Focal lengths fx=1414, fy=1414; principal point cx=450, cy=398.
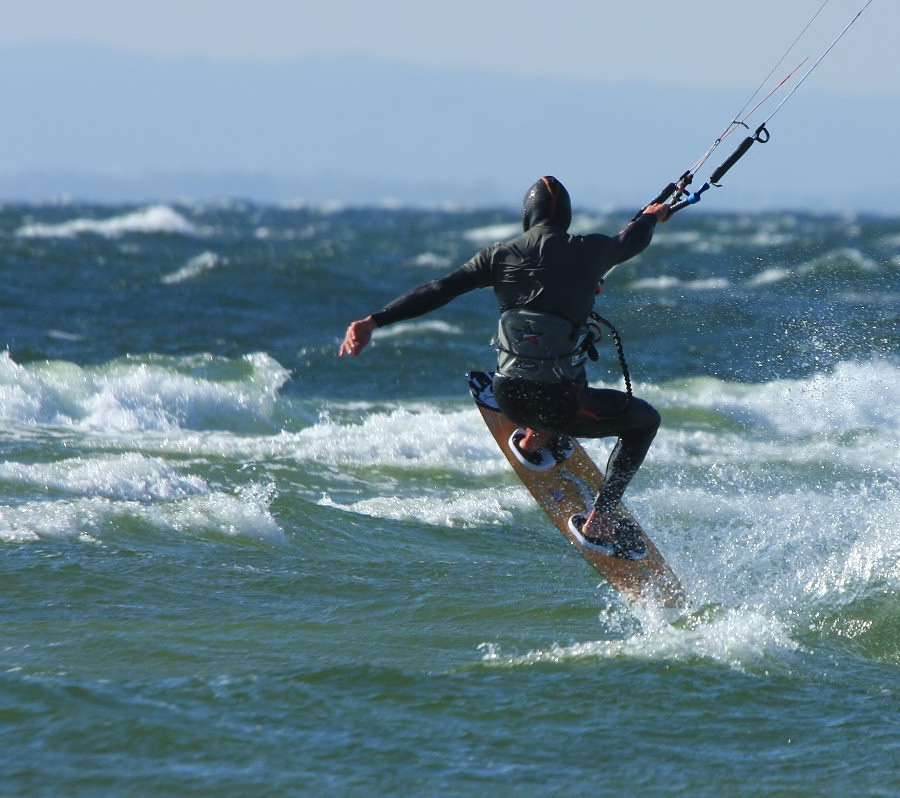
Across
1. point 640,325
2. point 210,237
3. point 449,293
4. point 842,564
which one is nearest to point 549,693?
point 449,293

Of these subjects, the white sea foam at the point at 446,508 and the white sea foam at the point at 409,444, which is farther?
the white sea foam at the point at 409,444

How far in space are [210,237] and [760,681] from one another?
172 feet

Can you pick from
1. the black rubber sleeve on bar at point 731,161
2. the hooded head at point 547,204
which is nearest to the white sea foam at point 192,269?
the black rubber sleeve on bar at point 731,161

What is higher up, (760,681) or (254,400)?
(760,681)

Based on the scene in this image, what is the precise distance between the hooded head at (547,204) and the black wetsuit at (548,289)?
0.03 m

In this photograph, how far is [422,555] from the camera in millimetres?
8938

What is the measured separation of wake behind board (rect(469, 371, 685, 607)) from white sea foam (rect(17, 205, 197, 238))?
42.1 m

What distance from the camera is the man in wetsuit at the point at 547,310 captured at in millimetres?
6492

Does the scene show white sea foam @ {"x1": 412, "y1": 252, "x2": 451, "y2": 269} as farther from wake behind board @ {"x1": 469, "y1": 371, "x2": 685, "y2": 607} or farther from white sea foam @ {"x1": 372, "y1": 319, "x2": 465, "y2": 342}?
wake behind board @ {"x1": 469, "y1": 371, "x2": 685, "y2": 607}

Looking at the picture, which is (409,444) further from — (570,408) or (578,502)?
(570,408)

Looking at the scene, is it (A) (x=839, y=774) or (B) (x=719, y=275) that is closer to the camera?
(A) (x=839, y=774)

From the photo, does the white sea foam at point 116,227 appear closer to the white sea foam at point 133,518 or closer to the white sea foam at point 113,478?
the white sea foam at point 113,478

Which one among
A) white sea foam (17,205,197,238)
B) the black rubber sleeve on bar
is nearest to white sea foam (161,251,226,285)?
white sea foam (17,205,197,238)

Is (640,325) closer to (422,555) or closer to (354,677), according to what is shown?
(422,555)
